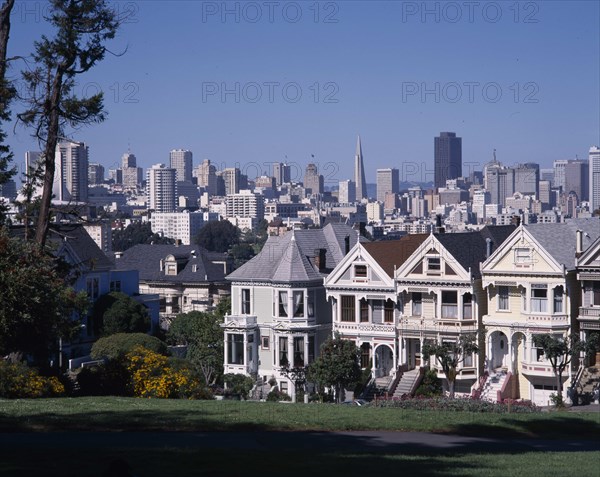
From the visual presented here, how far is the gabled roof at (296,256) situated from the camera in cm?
5094

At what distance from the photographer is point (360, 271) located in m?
48.3

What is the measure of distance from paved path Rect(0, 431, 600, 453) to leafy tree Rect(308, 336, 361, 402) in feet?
63.7

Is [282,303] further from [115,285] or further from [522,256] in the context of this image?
→ [115,285]

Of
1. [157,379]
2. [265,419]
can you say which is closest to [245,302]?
[157,379]

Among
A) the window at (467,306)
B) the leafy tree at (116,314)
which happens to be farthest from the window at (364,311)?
the leafy tree at (116,314)

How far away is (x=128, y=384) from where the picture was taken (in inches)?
1304

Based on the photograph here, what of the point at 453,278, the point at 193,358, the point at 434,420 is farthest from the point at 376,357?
the point at 434,420

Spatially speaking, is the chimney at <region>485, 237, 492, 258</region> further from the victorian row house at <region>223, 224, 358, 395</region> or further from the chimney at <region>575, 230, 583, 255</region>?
the victorian row house at <region>223, 224, 358, 395</region>

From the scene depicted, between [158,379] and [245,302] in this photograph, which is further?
[245,302]

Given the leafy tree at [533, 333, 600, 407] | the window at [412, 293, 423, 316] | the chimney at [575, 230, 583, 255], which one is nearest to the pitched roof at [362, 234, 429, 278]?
the window at [412, 293, 423, 316]

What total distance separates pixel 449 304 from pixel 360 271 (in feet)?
14.5

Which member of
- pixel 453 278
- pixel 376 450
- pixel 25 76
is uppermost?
pixel 25 76

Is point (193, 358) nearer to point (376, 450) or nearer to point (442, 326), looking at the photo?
point (442, 326)

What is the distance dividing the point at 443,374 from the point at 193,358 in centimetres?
1753
